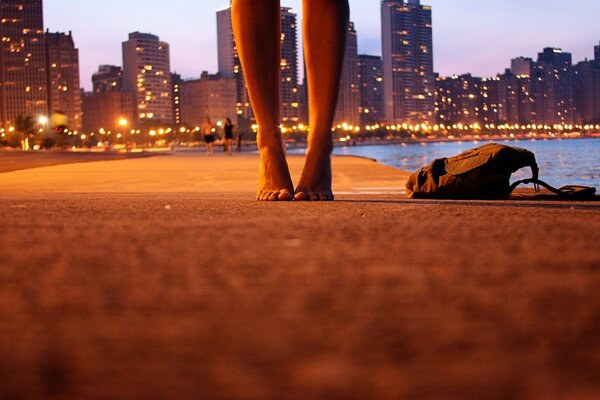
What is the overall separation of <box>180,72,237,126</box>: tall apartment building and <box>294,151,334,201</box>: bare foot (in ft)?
554

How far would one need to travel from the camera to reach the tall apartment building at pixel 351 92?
592 feet

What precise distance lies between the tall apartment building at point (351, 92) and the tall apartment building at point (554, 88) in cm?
4306

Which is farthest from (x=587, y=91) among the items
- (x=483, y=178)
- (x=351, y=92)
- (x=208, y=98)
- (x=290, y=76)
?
(x=483, y=178)

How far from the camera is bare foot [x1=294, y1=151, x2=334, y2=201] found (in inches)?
149

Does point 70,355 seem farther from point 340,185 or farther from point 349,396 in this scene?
point 340,185

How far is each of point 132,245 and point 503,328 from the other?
0.90 meters

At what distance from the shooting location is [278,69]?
13.4ft

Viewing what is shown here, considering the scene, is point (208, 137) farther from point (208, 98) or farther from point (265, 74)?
point (208, 98)

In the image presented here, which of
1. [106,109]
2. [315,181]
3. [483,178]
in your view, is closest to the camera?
[315,181]

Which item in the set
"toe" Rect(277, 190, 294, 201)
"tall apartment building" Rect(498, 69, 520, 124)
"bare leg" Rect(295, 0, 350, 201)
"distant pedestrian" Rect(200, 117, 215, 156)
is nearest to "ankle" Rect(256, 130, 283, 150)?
"bare leg" Rect(295, 0, 350, 201)

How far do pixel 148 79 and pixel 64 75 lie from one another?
20.8 metres

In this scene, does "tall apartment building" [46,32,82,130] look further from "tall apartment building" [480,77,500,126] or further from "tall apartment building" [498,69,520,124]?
"tall apartment building" [498,69,520,124]

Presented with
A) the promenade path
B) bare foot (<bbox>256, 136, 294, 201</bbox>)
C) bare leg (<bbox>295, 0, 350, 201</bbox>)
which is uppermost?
bare leg (<bbox>295, 0, 350, 201</bbox>)

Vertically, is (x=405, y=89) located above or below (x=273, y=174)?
above
